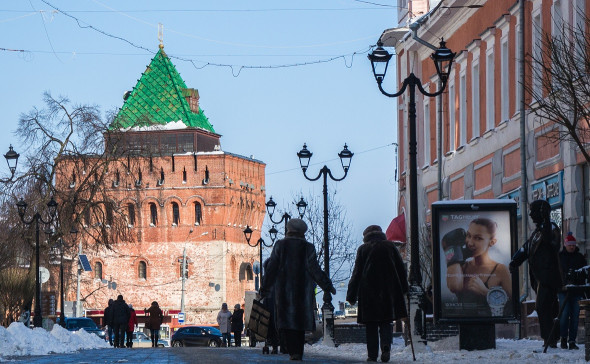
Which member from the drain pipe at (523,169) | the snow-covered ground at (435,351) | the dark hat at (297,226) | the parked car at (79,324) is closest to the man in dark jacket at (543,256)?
the snow-covered ground at (435,351)

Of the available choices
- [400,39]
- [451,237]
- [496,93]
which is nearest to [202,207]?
[400,39]

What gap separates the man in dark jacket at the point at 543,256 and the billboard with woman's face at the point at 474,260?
1569 millimetres

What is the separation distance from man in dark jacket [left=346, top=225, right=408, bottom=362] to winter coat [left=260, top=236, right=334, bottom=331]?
0.50 m

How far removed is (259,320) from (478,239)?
3.96 metres

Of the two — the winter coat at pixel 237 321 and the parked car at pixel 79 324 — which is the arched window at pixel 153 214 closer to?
the parked car at pixel 79 324

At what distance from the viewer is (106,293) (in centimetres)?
12188

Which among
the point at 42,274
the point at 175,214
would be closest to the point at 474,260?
the point at 42,274

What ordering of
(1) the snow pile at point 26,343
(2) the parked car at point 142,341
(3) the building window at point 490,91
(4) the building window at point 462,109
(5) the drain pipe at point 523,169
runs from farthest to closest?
1. (2) the parked car at point 142,341
2. (4) the building window at point 462,109
3. (3) the building window at point 490,91
4. (5) the drain pipe at point 523,169
5. (1) the snow pile at point 26,343

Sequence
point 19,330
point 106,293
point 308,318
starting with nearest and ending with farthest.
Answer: point 308,318 < point 19,330 < point 106,293

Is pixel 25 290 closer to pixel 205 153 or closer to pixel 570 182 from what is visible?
pixel 570 182

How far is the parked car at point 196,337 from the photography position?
65.7 m

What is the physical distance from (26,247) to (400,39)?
18.6 m

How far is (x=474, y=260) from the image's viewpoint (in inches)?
754

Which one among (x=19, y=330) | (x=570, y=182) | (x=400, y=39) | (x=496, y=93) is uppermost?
(x=400, y=39)
